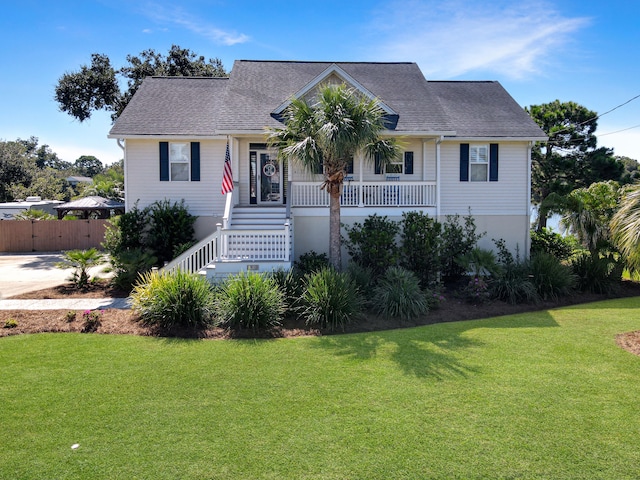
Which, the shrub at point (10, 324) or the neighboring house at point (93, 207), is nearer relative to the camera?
the shrub at point (10, 324)

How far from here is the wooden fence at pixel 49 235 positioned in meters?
24.8

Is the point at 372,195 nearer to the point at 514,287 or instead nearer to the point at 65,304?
the point at 514,287

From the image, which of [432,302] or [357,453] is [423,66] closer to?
[432,302]

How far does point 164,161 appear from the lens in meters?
16.0

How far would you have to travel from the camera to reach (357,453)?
4.76 meters

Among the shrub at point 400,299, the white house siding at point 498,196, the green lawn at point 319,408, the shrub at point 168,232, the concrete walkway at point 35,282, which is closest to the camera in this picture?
the green lawn at point 319,408

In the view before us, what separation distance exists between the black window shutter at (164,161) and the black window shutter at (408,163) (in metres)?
8.90

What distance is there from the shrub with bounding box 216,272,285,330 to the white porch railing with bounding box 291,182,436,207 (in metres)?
5.37

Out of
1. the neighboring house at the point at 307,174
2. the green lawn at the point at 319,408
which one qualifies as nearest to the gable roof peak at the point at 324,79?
the neighboring house at the point at 307,174

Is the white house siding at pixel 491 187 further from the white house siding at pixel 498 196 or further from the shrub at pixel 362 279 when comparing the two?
the shrub at pixel 362 279

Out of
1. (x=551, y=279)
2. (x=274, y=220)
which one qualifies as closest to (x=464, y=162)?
(x=551, y=279)

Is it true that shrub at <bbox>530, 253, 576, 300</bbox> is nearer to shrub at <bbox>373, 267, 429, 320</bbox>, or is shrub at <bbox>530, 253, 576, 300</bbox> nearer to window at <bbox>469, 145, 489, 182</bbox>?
shrub at <bbox>373, 267, 429, 320</bbox>

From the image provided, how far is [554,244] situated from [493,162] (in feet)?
16.1

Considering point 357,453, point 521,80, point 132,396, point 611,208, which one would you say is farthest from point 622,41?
point 132,396
